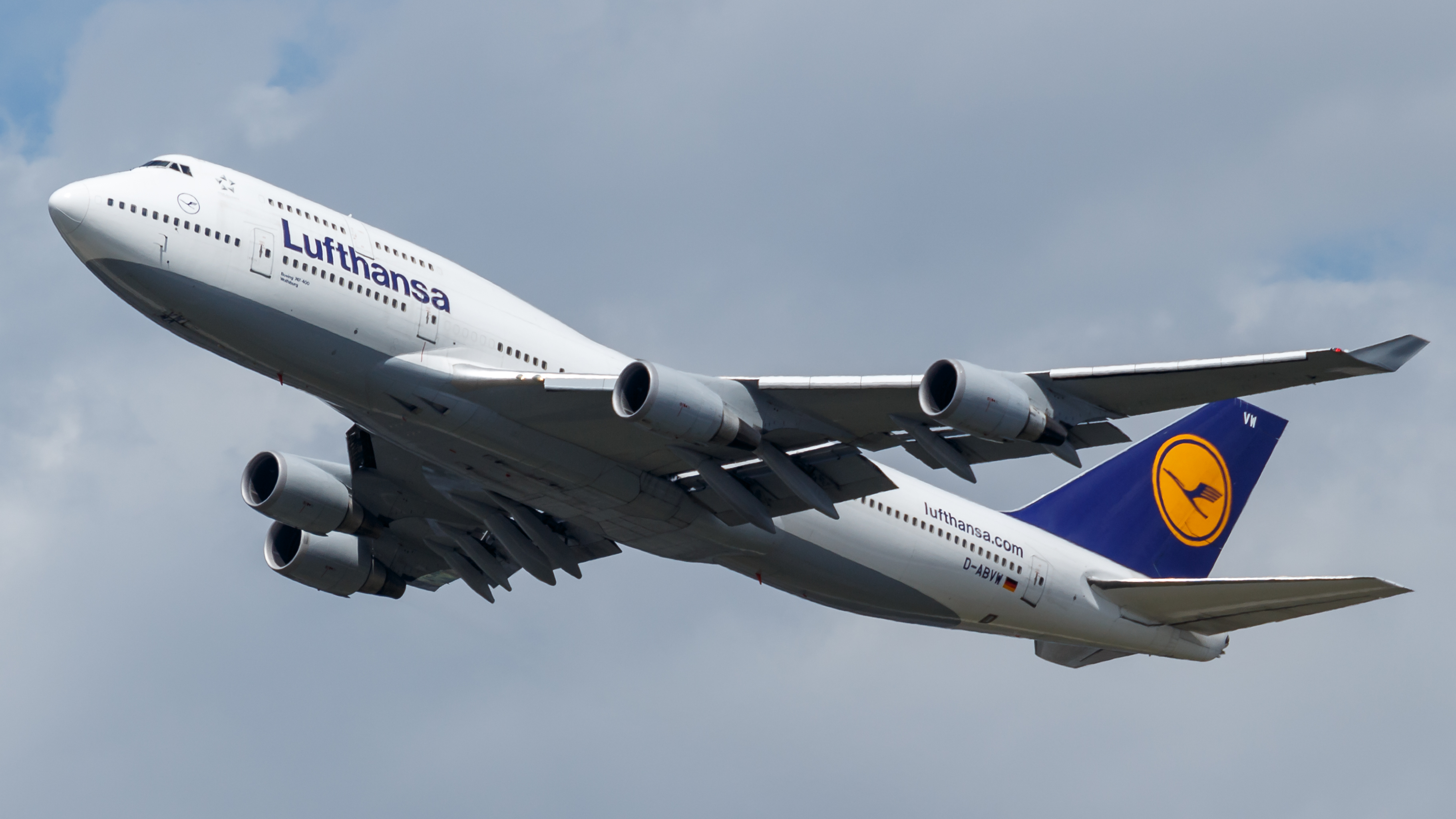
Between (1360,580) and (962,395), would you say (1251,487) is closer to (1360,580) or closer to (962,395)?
(1360,580)

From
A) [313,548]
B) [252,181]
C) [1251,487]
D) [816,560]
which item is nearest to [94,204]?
[252,181]

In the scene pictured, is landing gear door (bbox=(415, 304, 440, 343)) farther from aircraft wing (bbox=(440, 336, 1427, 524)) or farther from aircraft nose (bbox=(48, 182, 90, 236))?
aircraft nose (bbox=(48, 182, 90, 236))

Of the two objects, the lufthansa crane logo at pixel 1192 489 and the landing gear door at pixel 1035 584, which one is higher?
the lufthansa crane logo at pixel 1192 489

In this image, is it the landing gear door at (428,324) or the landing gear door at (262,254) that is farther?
the landing gear door at (428,324)

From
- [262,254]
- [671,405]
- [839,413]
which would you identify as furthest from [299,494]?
[839,413]

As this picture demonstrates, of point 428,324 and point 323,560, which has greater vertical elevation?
point 428,324

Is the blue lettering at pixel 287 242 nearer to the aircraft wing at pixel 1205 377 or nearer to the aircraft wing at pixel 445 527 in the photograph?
the aircraft wing at pixel 445 527

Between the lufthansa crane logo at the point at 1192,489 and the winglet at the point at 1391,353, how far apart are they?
56.6 feet

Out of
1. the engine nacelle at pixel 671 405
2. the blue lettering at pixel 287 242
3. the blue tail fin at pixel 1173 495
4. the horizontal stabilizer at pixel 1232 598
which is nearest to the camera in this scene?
the engine nacelle at pixel 671 405

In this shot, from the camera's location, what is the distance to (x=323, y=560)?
3728 centimetres

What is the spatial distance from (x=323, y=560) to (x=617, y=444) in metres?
11.6

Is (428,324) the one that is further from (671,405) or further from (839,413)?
(839,413)

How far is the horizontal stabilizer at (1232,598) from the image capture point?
3150 cm

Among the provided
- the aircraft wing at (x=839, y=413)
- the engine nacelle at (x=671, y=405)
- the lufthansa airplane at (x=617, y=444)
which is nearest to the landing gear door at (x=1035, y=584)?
the lufthansa airplane at (x=617, y=444)
